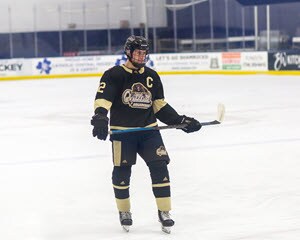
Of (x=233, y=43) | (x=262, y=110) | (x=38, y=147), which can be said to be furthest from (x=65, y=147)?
(x=233, y=43)

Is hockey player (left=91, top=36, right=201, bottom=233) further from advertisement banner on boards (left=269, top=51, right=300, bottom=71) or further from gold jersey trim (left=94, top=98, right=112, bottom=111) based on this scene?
advertisement banner on boards (left=269, top=51, right=300, bottom=71)

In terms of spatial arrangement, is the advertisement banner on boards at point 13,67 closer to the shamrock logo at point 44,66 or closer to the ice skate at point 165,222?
the shamrock logo at point 44,66

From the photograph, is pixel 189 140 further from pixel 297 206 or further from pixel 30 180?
pixel 297 206

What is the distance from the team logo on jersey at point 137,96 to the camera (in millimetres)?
3820

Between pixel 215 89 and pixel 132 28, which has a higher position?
pixel 132 28

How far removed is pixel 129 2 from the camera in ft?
92.9

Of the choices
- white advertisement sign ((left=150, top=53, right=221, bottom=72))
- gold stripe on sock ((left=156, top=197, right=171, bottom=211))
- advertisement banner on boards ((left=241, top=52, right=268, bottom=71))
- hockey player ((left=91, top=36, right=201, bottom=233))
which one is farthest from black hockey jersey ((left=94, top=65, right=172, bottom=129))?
white advertisement sign ((left=150, top=53, right=221, bottom=72))

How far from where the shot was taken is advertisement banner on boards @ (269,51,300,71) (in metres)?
20.6

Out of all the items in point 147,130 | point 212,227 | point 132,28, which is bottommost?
point 212,227

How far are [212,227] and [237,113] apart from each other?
23.1 ft

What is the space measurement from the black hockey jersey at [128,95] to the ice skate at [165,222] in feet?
1.59

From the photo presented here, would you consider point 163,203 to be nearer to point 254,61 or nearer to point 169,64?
point 254,61

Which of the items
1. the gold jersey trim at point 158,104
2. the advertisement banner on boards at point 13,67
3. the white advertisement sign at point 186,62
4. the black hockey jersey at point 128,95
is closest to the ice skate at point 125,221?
the black hockey jersey at point 128,95

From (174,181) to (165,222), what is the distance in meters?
1.62
